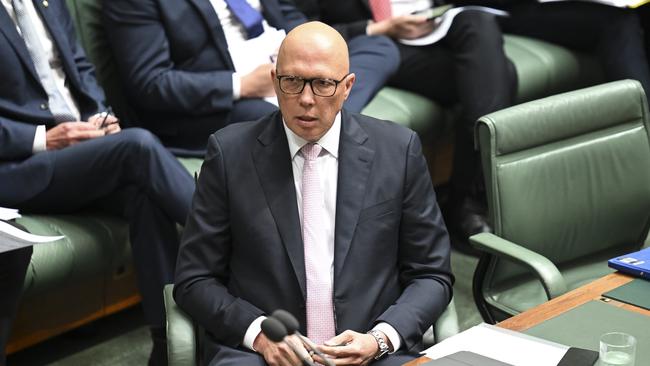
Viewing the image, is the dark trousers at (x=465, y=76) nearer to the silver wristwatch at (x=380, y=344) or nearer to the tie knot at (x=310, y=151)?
the tie knot at (x=310, y=151)

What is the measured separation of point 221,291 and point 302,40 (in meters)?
0.55

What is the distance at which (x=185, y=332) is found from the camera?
2146mm

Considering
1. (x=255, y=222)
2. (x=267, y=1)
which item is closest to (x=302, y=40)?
(x=255, y=222)

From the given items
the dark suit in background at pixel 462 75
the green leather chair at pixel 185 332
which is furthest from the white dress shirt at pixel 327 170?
the dark suit in background at pixel 462 75

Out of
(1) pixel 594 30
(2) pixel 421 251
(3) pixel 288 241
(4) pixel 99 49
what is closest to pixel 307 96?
(3) pixel 288 241

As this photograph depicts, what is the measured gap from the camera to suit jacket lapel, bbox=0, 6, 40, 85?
3012mm

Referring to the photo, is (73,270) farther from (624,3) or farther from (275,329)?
(624,3)

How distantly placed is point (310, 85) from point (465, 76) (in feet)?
6.09

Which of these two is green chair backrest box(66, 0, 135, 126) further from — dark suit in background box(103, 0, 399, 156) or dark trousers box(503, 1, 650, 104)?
dark trousers box(503, 1, 650, 104)

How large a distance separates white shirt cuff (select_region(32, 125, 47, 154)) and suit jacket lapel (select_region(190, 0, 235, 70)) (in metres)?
0.69

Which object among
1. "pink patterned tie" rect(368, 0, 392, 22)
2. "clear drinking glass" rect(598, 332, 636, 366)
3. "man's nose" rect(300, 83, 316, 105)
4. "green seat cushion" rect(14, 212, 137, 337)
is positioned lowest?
"green seat cushion" rect(14, 212, 137, 337)

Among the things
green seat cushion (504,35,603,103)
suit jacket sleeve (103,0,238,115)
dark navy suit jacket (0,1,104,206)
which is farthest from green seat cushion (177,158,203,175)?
green seat cushion (504,35,603,103)

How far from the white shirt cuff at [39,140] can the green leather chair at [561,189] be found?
51.4 inches

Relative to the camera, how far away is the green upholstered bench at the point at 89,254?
2.95 meters
